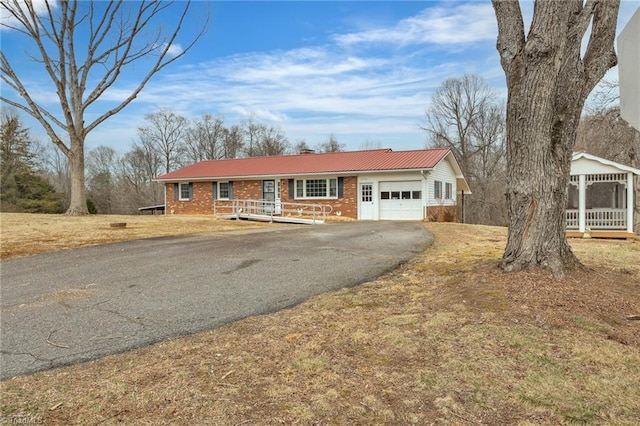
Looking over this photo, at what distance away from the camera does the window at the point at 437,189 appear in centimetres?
2248

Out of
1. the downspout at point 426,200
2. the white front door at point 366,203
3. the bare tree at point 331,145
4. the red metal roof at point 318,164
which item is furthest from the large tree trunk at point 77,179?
the bare tree at point 331,145

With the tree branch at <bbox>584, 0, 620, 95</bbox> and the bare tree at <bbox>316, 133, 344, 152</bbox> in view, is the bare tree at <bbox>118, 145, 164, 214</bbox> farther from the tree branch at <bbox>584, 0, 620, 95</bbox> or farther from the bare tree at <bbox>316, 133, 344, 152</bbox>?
the tree branch at <bbox>584, 0, 620, 95</bbox>

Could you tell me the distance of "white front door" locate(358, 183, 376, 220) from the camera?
22.5 metres

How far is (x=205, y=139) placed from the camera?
170 ft

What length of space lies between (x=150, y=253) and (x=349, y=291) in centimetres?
581

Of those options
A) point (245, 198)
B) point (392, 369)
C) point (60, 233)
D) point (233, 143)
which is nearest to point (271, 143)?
point (233, 143)

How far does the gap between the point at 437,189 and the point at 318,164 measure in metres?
7.19

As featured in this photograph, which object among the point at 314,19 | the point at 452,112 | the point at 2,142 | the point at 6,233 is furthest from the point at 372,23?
the point at 2,142

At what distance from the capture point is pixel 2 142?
3372cm

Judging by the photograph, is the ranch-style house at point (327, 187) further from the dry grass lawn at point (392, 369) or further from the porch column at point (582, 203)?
the dry grass lawn at point (392, 369)

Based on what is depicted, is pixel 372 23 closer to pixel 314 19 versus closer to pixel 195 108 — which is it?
pixel 314 19

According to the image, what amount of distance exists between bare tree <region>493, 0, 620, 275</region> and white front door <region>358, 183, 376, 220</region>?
17.2 meters

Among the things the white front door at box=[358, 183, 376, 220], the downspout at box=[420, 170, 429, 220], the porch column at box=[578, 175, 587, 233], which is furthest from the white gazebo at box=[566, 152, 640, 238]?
the white front door at box=[358, 183, 376, 220]

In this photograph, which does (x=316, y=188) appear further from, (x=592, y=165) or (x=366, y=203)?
(x=592, y=165)
